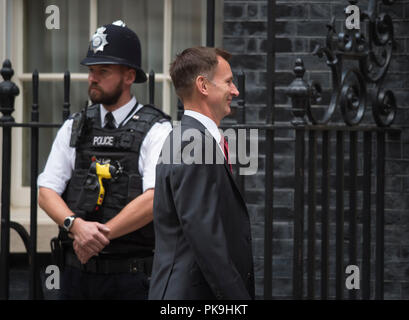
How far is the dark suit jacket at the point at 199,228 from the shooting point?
2859 mm

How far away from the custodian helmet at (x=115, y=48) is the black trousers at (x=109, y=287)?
99 centimetres

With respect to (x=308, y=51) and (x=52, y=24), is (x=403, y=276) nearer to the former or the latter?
(x=308, y=51)

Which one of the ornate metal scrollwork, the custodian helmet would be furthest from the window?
the custodian helmet

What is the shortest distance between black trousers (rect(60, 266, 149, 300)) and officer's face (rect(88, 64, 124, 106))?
2.67ft

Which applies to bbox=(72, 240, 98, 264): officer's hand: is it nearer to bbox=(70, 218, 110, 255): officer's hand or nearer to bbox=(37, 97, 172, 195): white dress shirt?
bbox=(70, 218, 110, 255): officer's hand

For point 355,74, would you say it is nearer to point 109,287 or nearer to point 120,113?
point 120,113

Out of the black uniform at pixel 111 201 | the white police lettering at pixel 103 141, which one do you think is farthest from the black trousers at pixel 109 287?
the white police lettering at pixel 103 141

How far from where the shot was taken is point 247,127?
4.14m

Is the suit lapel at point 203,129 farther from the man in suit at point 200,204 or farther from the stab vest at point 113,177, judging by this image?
the stab vest at point 113,177

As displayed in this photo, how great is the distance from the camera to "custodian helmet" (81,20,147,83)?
394 centimetres
